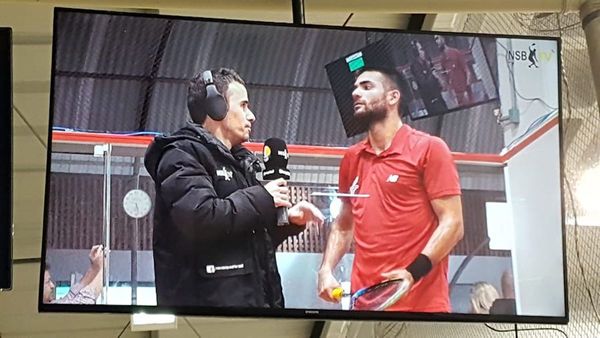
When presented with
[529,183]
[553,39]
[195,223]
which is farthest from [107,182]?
[553,39]

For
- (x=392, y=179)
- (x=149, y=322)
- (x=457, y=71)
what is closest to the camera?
(x=392, y=179)

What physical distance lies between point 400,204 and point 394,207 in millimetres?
21

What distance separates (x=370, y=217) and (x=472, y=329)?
5.84 feet

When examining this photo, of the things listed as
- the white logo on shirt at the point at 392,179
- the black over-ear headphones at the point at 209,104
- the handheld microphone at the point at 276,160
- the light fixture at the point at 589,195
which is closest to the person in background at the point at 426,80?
the white logo on shirt at the point at 392,179

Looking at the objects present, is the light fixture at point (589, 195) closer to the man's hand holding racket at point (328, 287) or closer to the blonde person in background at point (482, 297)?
the blonde person in background at point (482, 297)

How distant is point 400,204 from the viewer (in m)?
2.58

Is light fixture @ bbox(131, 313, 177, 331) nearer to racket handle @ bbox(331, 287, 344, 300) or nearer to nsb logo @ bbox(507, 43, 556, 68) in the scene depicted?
racket handle @ bbox(331, 287, 344, 300)

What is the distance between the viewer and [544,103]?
2.74m

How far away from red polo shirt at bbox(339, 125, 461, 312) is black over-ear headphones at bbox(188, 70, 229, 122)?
408 mm

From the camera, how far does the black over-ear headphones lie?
102 inches

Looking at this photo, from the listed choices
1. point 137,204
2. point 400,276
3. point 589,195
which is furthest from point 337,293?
point 589,195

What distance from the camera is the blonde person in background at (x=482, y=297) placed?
2529 millimetres

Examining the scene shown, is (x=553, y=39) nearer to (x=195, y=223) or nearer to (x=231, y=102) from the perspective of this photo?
(x=231, y=102)

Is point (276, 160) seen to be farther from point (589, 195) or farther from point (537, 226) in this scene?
point (589, 195)
